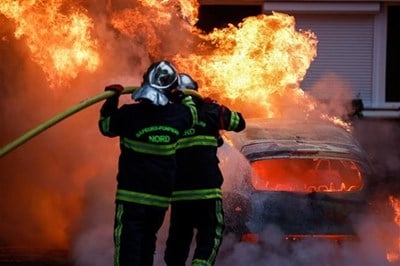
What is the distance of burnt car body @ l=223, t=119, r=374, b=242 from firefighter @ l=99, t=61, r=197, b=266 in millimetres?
1269

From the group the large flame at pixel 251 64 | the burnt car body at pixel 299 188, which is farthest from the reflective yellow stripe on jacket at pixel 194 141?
the large flame at pixel 251 64

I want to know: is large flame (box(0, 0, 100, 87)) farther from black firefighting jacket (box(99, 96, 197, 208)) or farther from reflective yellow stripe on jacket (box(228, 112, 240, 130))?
black firefighting jacket (box(99, 96, 197, 208))

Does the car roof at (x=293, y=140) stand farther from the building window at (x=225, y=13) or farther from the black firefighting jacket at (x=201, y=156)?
the building window at (x=225, y=13)

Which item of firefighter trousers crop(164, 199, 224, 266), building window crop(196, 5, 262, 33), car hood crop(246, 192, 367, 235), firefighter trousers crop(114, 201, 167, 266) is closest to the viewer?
firefighter trousers crop(114, 201, 167, 266)

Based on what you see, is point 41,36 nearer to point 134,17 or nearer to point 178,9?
point 134,17

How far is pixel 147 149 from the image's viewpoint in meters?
6.35

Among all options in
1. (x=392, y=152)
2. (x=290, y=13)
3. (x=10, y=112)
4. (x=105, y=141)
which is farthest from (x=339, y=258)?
(x=290, y=13)

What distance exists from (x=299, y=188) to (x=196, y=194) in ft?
4.44

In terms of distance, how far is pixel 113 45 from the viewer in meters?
9.55

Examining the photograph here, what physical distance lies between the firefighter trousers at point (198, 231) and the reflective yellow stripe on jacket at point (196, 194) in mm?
31

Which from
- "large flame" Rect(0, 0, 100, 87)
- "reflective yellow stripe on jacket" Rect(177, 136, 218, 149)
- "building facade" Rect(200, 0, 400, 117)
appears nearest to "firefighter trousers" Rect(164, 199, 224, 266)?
"reflective yellow stripe on jacket" Rect(177, 136, 218, 149)

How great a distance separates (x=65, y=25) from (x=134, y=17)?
89 centimetres

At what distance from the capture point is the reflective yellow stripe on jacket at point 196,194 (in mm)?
6848

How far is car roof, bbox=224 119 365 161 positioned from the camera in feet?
25.6
